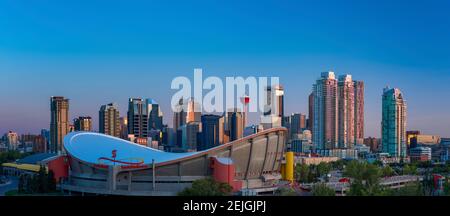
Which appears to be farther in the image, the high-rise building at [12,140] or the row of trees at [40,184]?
the high-rise building at [12,140]

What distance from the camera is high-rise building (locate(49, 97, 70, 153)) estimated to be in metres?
23.0

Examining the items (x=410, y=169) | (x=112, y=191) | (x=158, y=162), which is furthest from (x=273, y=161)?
(x=410, y=169)

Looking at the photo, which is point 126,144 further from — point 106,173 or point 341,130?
point 341,130

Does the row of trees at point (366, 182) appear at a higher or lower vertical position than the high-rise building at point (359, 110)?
lower

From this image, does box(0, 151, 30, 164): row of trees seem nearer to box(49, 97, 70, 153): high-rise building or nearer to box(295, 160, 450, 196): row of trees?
box(49, 97, 70, 153): high-rise building

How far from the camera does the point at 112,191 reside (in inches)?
396

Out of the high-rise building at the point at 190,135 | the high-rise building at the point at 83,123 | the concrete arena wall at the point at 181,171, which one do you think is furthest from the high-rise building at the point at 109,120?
the concrete arena wall at the point at 181,171

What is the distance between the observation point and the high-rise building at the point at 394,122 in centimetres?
2558

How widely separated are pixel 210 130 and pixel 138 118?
4.48 metres

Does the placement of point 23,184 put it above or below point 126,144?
below

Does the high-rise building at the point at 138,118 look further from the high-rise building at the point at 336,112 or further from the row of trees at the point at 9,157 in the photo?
the high-rise building at the point at 336,112

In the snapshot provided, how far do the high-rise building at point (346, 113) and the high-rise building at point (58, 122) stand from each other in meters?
13.5

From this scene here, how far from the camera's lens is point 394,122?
83.8 feet

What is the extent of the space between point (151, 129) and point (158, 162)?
14.4m
